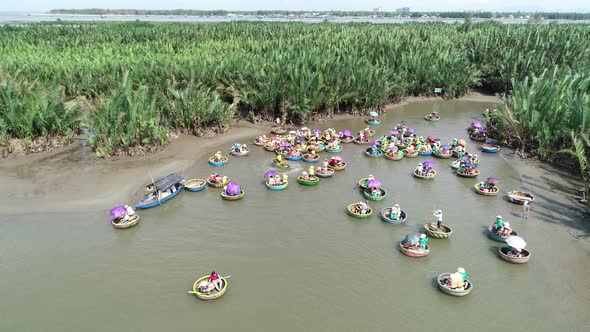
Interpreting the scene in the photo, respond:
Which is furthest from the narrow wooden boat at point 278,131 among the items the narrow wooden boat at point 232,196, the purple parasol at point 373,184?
the purple parasol at point 373,184

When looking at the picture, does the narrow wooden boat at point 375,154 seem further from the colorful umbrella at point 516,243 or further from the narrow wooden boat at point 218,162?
the colorful umbrella at point 516,243

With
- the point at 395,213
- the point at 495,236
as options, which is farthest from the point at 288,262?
the point at 495,236

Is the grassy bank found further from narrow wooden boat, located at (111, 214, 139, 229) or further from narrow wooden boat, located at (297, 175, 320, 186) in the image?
narrow wooden boat, located at (297, 175, 320, 186)

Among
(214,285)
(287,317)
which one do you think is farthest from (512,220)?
(214,285)

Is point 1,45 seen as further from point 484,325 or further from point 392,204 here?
point 484,325

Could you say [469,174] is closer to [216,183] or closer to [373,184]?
[373,184]

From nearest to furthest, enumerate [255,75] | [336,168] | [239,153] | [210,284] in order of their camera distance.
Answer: [210,284], [336,168], [239,153], [255,75]
